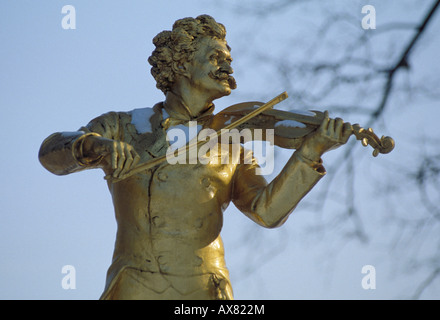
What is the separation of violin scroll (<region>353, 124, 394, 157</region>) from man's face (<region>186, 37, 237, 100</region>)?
0.78 meters

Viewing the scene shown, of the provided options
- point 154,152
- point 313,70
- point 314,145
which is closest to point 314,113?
point 314,145

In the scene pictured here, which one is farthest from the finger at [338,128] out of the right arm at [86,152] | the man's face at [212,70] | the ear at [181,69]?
the right arm at [86,152]

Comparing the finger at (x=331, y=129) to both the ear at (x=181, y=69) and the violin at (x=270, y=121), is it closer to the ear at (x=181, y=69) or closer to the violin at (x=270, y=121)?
the violin at (x=270, y=121)

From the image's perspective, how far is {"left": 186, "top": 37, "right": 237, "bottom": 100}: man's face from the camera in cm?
663

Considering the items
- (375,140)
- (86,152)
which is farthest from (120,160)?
(375,140)

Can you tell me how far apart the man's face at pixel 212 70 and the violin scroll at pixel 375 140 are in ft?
2.57

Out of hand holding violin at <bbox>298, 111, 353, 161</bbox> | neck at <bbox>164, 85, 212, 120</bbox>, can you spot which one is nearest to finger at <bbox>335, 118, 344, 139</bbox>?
hand holding violin at <bbox>298, 111, 353, 161</bbox>

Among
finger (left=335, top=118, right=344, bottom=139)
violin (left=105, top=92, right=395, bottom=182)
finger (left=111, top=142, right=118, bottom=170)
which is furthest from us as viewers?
violin (left=105, top=92, right=395, bottom=182)

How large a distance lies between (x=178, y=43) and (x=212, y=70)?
0.80 feet

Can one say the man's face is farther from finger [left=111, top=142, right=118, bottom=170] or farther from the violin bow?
finger [left=111, top=142, right=118, bottom=170]

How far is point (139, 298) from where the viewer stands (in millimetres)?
6223

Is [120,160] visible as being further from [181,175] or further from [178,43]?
[178,43]

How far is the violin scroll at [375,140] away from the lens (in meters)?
6.26
